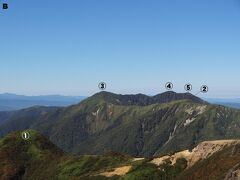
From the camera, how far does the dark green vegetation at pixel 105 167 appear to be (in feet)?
300

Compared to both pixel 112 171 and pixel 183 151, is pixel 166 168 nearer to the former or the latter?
pixel 183 151

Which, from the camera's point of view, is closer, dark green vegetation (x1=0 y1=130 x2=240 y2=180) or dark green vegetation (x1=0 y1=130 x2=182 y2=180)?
dark green vegetation (x1=0 y1=130 x2=240 y2=180)

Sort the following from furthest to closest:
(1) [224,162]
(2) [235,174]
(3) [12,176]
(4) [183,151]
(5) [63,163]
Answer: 1. (3) [12,176]
2. (5) [63,163]
3. (4) [183,151]
4. (1) [224,162]
5. (2) [235,174]

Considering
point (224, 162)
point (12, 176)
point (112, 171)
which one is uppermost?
point (224, 162)

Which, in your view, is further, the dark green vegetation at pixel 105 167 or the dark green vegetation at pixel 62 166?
the dark green vegetation at pixel 62 166

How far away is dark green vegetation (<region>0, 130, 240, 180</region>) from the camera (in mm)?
91562

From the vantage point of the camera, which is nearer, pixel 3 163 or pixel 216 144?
pixel 216 144

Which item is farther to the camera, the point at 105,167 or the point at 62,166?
the point at 62,166

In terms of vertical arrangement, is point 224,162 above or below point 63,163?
above

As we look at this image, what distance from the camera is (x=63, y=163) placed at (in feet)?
553

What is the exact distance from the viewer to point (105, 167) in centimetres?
14412

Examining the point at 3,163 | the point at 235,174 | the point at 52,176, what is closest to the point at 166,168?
the point at 235,174

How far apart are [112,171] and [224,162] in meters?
43.7

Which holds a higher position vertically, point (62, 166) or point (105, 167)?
point (105, 167)
